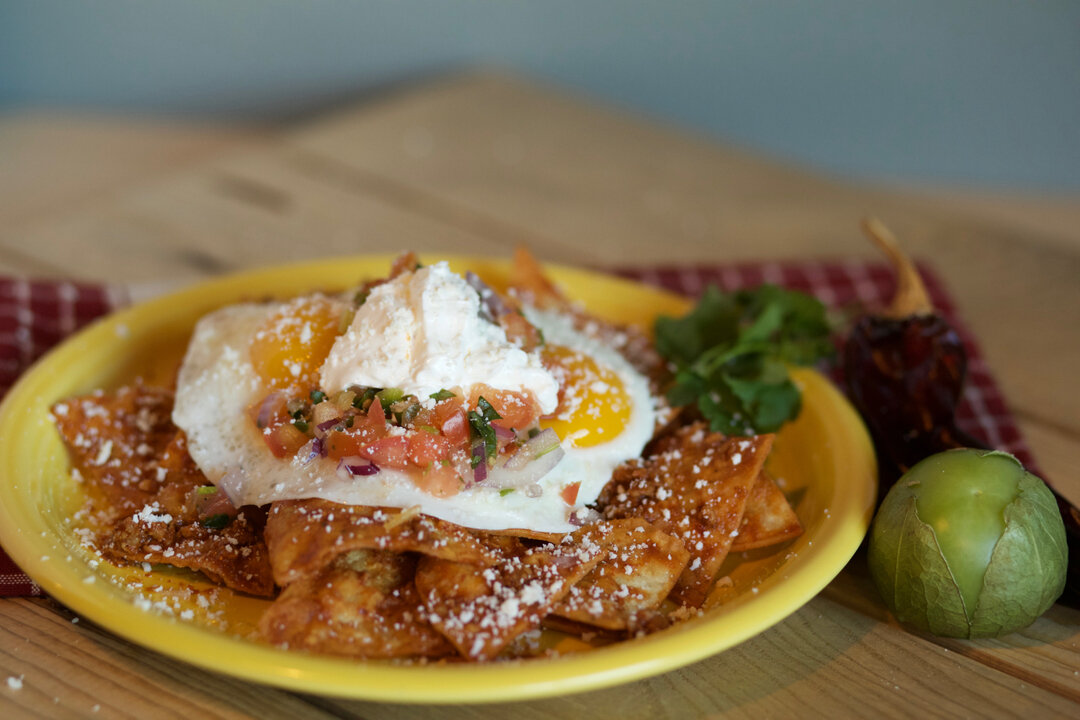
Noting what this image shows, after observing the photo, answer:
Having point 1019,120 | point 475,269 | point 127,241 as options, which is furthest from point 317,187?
point 1019,120

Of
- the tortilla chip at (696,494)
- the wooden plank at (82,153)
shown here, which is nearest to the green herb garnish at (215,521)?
the tortilla chip at (696,494)

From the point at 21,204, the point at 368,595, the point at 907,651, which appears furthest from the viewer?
the point at 21,204

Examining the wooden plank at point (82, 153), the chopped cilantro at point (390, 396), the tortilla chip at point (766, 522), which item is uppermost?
the chopped cilantro at point (390, 396)

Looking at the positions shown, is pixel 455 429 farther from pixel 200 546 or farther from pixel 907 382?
pixel 907 382

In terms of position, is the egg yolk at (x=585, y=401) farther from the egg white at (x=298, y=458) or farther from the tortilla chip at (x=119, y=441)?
the tortilla chip at (x=119, y=441)

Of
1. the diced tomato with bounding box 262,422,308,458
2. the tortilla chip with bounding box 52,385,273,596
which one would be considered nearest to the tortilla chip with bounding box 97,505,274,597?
the tortilla chip with bounding box 52,385,273,596

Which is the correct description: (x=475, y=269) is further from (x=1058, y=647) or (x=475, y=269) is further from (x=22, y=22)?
(x=22, y=22)
